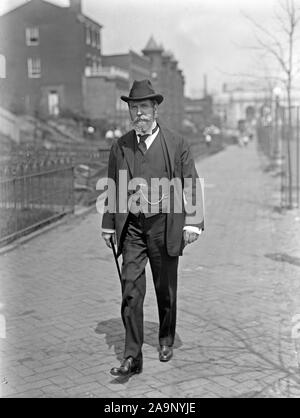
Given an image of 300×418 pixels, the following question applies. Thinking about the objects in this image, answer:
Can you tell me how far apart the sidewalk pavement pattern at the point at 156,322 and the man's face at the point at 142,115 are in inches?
65.9

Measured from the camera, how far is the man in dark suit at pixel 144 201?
400 cm

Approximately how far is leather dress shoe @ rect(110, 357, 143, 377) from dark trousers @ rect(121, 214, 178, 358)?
0.04 metres

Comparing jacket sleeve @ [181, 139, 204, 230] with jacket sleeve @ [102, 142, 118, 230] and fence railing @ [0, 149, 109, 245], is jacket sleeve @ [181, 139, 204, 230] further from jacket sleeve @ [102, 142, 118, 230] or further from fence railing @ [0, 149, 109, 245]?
fence railing @ [0, 149, 109, 245]

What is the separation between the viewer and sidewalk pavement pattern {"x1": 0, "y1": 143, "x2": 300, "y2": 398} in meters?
3.89

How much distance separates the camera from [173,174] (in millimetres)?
4047

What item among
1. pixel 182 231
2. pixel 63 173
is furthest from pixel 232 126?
pixel 182 231

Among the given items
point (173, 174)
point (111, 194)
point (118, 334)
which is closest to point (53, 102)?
point (118, 334)

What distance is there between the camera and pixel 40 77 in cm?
4022

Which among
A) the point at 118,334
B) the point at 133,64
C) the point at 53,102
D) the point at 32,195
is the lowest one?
the point at 118,334

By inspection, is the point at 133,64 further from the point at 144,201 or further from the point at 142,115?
the point at 144,201

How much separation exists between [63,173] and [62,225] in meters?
1.30

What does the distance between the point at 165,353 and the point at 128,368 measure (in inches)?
16.2

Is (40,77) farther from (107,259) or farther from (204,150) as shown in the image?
(107,259)
